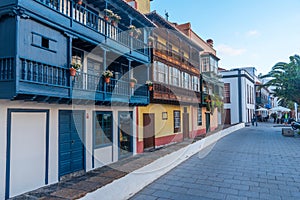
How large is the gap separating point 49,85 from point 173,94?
9.50 metres

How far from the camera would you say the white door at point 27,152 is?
232 inches

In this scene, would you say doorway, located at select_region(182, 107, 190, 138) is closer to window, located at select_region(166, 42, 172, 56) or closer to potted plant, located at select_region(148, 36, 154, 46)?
window, located at select_region(166, 42, 172, 56)

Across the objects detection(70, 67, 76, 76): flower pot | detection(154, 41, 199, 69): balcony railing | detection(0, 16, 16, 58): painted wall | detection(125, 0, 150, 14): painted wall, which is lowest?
detection(70, 67, 76, 76): flower pot

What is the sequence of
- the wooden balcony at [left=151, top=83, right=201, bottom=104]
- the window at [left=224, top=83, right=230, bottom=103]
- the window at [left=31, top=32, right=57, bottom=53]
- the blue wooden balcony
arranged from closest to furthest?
the blue wooden balcony
the window at [left=31, top=32, right=57, bottom=53]
the wooden balcony at [left=151, top=83, right=201, bottom=104]
the window at [left=224, top=83, right=230, bottom=103]

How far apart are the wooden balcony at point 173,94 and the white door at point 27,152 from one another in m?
6.77

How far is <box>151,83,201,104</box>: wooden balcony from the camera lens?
41.8ft

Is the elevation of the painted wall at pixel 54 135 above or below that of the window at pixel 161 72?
below

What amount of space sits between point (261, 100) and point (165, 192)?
42.5m

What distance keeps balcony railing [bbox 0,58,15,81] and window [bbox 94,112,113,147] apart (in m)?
3.90

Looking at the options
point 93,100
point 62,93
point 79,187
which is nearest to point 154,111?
point 93,100

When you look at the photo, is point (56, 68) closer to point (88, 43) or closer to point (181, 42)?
point (88, 43)

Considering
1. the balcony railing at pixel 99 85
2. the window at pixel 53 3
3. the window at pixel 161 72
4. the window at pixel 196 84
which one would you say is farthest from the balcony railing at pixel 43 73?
the window at pixel 196 84

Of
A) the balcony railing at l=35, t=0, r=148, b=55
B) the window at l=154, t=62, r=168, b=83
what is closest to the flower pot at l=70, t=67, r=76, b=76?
the balcony railing at l=35, t=0, r=148, b=55

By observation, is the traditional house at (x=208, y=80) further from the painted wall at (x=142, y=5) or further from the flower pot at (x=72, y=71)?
the flower pot at (x=72, y=71)
